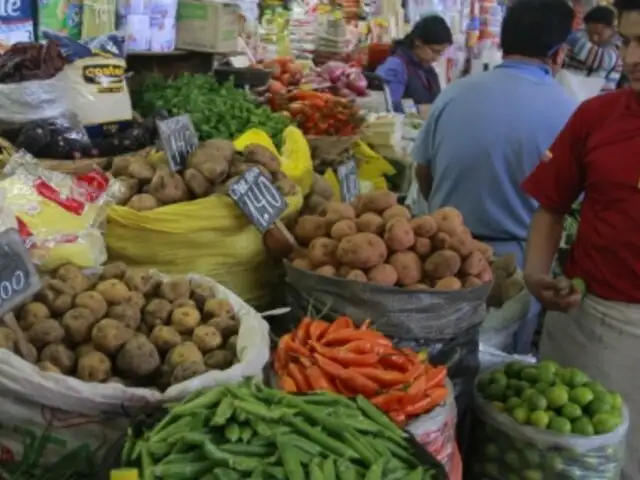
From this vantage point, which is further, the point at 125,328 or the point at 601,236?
the point at 601,236

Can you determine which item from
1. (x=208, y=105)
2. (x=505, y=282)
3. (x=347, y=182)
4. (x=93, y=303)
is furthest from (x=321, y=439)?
(x=208, y=105)

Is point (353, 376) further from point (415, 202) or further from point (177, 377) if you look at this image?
point (415, 202)

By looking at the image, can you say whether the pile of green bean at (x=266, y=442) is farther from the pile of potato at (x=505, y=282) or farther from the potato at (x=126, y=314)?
the pile of potato at (x=505, y=282)

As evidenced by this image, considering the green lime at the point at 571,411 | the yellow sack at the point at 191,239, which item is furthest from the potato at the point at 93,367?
the green lime at the point at 571,411

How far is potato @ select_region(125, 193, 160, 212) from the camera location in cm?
A: 221

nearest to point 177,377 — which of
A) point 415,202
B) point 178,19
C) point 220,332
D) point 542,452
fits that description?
point 220,332

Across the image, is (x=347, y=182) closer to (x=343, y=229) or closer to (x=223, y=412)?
(x=343, y=229)

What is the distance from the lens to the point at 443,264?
6.85 feet

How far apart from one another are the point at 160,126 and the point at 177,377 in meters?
0.84

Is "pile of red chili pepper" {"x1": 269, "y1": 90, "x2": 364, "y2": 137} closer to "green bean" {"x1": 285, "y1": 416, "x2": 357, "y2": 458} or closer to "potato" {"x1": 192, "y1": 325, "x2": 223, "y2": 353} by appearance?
"potato" {"x1": 192, "y1": 325, "x2": 223, "y2": 353}

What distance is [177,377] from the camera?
1726mm

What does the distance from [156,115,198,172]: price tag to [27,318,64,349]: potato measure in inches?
26.7

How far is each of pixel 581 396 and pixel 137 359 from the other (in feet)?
3.74

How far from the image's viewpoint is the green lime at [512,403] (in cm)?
219
